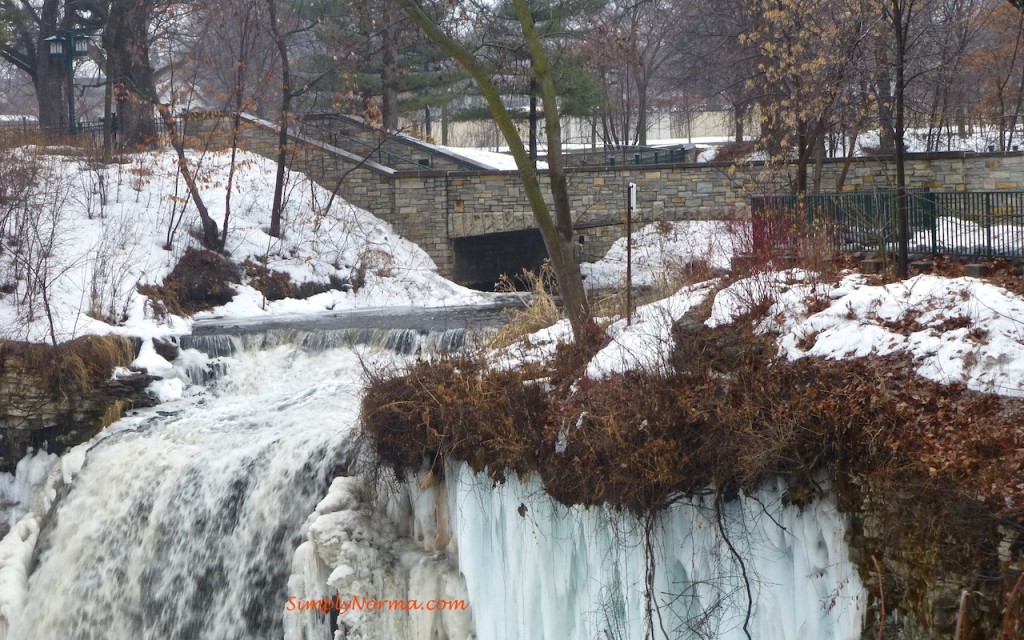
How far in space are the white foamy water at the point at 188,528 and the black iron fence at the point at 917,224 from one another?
17.6 ft

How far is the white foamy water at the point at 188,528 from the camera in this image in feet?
35.3

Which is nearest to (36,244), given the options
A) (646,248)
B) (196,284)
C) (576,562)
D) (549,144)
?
(196,284)

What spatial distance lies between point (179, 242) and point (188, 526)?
35.6ft

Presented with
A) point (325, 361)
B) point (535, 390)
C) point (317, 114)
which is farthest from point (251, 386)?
point (317, 114)

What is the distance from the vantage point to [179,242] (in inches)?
829

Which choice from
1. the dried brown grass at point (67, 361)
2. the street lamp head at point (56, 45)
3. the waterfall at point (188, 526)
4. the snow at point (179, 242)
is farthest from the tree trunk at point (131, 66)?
the waterfall at point (188, 526)

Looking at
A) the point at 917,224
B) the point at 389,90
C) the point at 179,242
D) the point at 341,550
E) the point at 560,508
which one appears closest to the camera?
the point at 560,508

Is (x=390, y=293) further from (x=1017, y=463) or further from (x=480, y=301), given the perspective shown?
(x=1017, y=463)

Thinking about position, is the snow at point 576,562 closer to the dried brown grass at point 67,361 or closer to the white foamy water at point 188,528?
the white foamy water at point 188,528

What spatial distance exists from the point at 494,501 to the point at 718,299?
267 centimetres

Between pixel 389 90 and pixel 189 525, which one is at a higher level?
pixel 389 90

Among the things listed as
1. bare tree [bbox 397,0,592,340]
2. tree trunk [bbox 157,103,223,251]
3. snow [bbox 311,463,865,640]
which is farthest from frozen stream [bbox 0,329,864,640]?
tree trunk [bbox 157,103,223,251]

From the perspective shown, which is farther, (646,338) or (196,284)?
(196,284)

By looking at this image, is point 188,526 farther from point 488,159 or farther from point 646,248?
point 488,159
